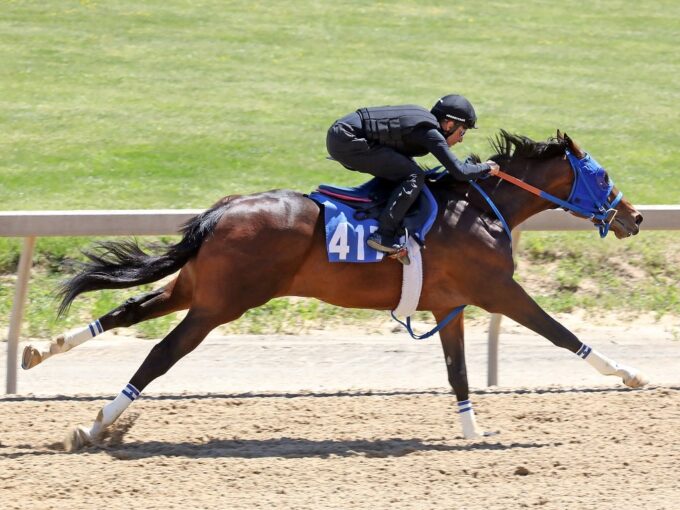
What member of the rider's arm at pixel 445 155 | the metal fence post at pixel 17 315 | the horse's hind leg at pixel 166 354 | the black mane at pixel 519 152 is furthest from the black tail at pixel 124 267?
the black mane at pixel 519 152

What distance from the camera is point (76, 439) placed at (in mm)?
6559

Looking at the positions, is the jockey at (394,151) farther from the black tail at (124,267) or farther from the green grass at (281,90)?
the green grass at (281,90)

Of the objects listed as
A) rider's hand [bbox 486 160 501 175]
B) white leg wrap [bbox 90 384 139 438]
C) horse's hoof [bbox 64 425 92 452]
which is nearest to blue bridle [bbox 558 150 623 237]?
rider's hand [bbox 486 160 501 175]

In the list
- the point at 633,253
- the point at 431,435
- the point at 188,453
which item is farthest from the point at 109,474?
the point at 633,253

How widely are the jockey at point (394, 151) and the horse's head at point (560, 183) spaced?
0.43 meters

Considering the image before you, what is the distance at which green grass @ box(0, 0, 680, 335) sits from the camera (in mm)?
11742

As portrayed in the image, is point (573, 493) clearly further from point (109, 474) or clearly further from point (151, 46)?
point (151, 46)

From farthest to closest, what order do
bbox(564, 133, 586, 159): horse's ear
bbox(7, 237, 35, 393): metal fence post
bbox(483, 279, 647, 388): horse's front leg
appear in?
bbox(7, 237, 35, 393): metal fence post < bbox(564, 133, 586, 159): horse's ear < bbox(483, 279, 647, 388): horse's front leg

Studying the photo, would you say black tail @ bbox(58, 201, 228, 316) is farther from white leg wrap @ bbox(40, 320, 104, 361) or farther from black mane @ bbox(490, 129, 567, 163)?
black mane @ bbox(490, 129, 567, 163)

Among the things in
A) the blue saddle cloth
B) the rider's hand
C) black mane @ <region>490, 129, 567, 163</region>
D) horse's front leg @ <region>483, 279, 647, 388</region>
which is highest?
black mane @ <region>490, 129, 567, 163</region>

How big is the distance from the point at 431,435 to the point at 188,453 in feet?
4.95

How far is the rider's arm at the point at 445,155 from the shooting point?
665 centimetres

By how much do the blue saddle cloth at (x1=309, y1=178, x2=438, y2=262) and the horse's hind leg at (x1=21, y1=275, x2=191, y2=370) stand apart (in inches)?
40.9

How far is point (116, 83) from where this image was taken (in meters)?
15.6
